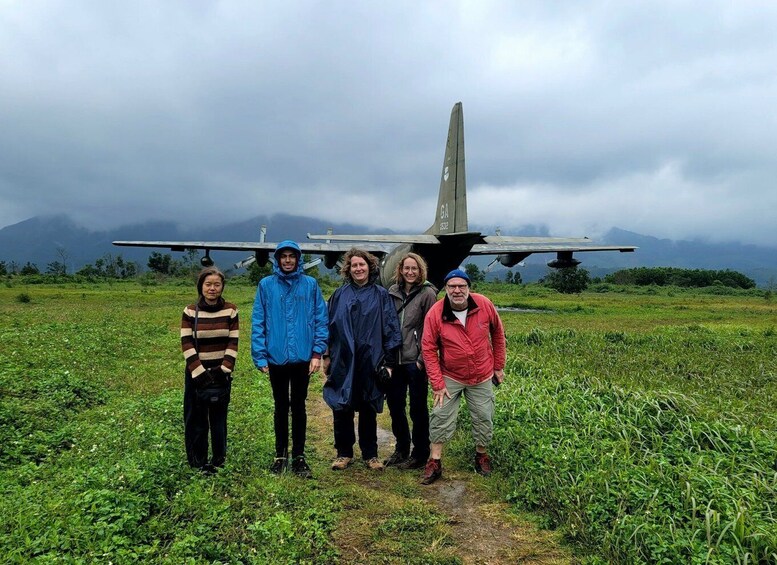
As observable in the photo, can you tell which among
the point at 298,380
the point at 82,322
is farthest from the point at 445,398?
the point at 82,322

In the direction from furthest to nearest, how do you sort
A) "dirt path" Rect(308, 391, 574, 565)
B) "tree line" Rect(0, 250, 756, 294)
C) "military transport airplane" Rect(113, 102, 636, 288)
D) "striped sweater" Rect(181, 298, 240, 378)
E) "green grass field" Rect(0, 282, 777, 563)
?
"tree line" Rect(0, 250, 756, 294)
"military transport airplane" Rect(113, 102, 636, 288)
"striped sweater" Rect(181, 298, 240, 378)
"dirt path" Rect(308, 391, 574, 565)
"green grass field" Rect(0, 282, 777, 563)

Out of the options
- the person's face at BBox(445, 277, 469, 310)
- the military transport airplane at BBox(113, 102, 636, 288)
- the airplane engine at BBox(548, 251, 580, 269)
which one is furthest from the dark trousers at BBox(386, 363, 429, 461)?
the airplane engine at BBox(548, 251, 580, 269)

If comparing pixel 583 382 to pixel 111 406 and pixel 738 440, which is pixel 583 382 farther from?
pixel 111 406

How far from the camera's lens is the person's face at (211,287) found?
4.76 metres

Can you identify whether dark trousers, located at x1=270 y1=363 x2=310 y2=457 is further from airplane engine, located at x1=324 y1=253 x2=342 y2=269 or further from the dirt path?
airplane engine, located at x1=324 y1=253 x2=342 y2=269

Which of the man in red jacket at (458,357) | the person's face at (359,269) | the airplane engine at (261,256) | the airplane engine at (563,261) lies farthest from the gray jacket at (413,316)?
the airplane engine at (563,261)

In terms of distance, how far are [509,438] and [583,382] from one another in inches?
111

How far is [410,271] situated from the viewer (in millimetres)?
5457

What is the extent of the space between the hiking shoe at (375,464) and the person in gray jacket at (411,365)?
Result: 0.58 feet

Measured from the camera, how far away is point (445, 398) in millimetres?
5148

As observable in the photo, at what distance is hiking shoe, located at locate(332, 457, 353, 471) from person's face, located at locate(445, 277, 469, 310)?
2105mm

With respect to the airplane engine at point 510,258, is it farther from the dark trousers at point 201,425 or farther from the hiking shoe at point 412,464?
the dark trousers at point 201,425

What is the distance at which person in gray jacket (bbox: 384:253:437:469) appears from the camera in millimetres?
5402

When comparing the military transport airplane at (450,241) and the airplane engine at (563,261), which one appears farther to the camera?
the airplane engine at (563,261)
